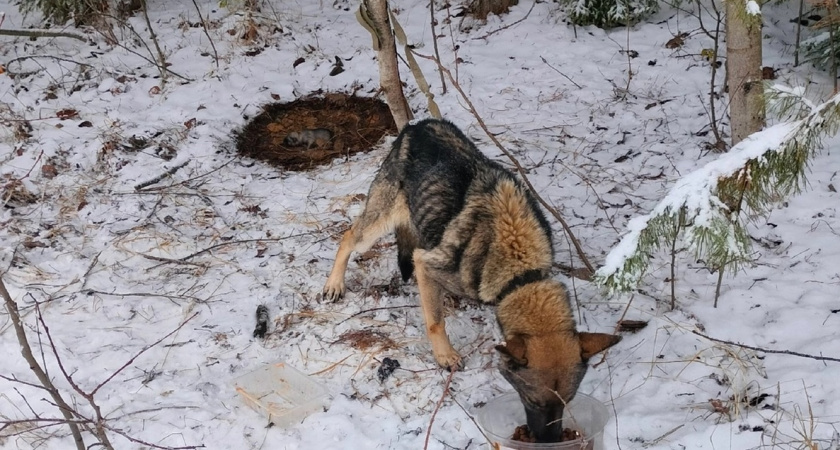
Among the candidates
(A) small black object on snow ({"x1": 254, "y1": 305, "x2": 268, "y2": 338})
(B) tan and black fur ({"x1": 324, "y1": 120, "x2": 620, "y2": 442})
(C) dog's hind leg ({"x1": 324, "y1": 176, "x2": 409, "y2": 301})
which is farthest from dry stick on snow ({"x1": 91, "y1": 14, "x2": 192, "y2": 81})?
(A) small black object on snow ({"x1": 254, "y1": 305, "x2": 268, "y2": 338})

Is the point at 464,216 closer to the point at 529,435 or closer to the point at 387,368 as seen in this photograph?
the point at 387,368

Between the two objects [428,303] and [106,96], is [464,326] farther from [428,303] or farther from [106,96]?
[106,96]

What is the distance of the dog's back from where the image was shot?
4309 mm

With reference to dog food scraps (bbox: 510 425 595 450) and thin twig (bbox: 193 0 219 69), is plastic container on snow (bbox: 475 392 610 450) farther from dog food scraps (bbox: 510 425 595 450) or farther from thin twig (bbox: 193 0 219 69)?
thin twig (bbox: 193 0 219 69)

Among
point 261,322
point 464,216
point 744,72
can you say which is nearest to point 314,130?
point 261,322

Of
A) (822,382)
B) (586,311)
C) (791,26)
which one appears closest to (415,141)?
(586,311)

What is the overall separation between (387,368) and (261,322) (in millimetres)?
1046

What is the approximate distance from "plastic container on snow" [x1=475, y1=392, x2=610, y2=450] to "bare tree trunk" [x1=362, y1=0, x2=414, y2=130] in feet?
10.3

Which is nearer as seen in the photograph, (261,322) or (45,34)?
(261,322)

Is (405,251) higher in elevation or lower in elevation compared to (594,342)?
higher

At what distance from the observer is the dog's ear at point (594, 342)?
3.71m

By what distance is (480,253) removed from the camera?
445 cm

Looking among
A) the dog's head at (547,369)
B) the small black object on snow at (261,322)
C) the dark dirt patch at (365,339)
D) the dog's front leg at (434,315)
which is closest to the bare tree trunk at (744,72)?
the dog's head at (547,369)

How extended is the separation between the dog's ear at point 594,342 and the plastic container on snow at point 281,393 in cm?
169
